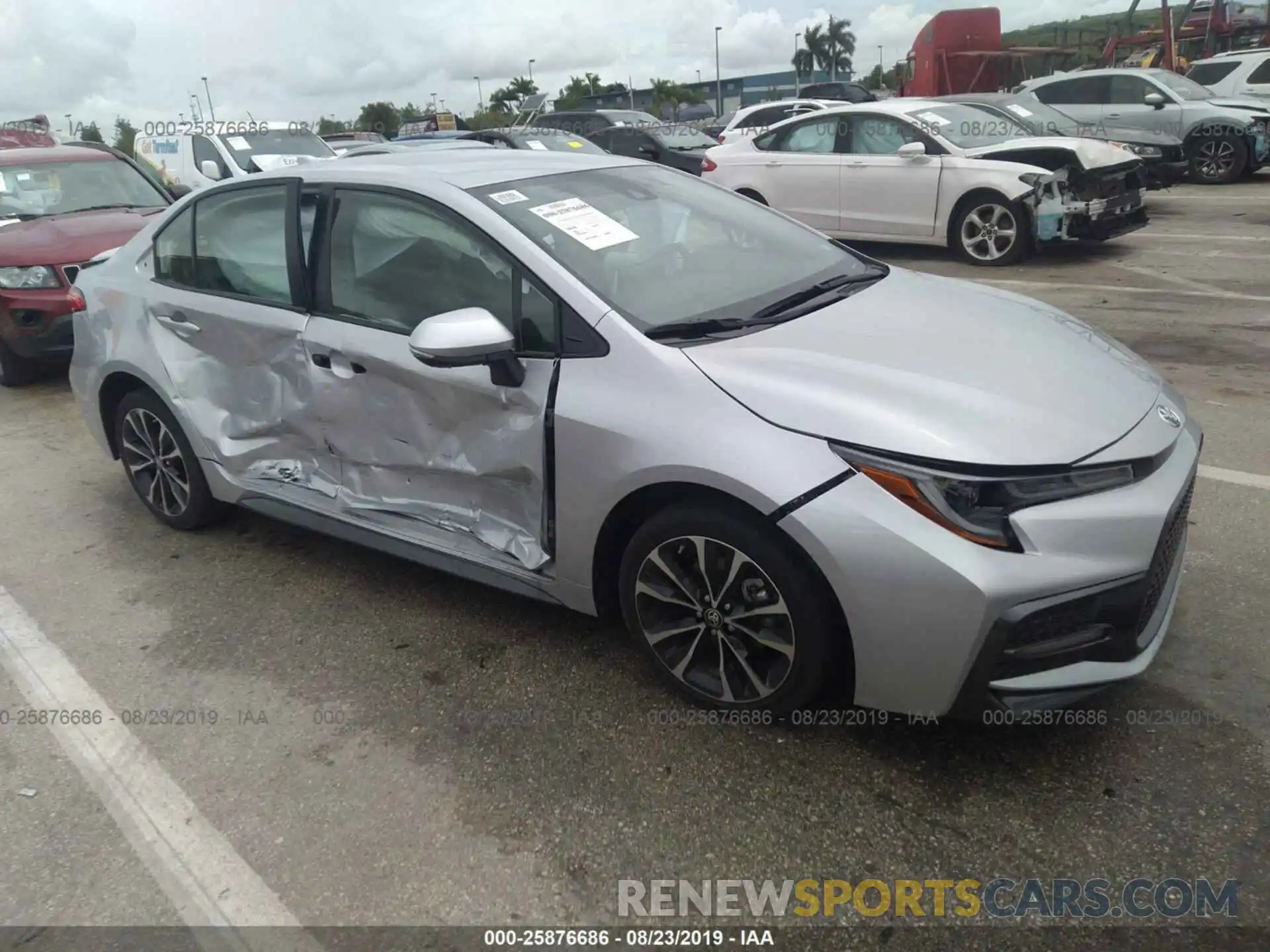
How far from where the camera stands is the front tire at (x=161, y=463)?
13.5ft

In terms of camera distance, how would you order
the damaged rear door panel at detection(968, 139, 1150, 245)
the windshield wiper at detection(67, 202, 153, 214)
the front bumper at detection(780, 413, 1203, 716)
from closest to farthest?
the front bumper at detection(780, 413, 1203, 716) < the windshield wiper at detection(67, 202, 153, 214) < the damaged rear door panel at detection(968, 139, 1150, 245)

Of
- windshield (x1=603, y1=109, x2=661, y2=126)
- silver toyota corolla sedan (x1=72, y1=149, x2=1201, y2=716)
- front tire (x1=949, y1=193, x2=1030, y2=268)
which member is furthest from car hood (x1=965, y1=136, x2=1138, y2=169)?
windshield (x1=603, y1=109, x2=661, y2=126)

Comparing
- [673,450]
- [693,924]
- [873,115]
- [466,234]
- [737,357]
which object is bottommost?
[693,924]

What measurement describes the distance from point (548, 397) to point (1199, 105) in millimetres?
13697

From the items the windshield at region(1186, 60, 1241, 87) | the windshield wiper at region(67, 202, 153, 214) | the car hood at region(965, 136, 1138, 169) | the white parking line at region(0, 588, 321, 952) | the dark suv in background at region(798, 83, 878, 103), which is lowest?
the white parking line at region(0, 588, 321, 952)

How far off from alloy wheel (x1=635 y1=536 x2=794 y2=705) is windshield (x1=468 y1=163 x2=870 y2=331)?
694mm

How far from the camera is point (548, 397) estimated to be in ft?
9.43

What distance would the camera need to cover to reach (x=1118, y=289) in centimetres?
798

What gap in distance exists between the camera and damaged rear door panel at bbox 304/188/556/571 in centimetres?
298

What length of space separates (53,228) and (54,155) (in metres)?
1.36

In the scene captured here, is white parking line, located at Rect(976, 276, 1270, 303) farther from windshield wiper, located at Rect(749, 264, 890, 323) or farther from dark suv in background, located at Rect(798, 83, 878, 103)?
dark suv in background, located at Rect(798, 83, 878, 103)

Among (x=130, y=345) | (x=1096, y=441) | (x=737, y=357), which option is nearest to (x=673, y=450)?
(x=737, y=357)

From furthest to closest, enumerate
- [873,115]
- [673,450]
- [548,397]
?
[873,115], [548,397], [673,450]

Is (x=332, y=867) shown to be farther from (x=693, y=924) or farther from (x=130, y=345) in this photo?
(x=130, y=345)
